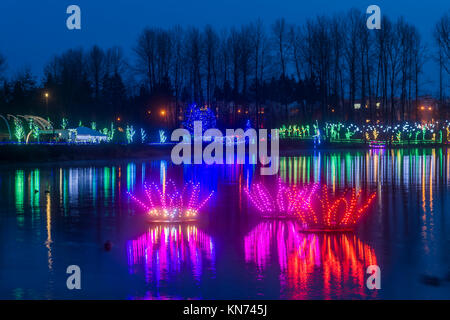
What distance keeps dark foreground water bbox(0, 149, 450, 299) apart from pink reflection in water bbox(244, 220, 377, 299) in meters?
0.02

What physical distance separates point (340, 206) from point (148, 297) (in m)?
10.1

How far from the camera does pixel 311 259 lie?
1098 cm

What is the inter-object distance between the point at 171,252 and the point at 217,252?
2.64 ft

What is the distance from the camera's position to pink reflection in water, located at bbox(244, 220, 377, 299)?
8.95 m

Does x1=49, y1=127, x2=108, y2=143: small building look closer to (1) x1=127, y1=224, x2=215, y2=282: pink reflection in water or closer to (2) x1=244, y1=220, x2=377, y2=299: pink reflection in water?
(1) x1=127, y1=224, x2=215, y2=282: pink reflection in water

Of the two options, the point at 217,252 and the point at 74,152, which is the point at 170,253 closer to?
the point at 217,252

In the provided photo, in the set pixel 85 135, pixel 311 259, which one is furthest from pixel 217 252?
pixel 85 135

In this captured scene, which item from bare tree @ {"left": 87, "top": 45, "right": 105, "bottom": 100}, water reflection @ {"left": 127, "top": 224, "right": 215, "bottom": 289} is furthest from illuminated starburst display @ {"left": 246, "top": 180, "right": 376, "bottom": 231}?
bare tree @ {"left": 87, "top": 45, "right": 105, "bottom": 100}

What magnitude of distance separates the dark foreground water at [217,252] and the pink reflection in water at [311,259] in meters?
0.02

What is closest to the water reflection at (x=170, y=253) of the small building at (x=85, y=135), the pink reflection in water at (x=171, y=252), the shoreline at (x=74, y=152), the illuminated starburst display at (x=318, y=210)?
the pink reflection in water at (x=171, y=252)

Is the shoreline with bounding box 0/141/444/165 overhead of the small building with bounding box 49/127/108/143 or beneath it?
beneath

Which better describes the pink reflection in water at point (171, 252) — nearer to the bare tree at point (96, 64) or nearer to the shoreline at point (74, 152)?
the shoreline at point (74, 152)

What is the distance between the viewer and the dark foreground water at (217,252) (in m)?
8.98

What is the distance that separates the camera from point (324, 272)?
32.7 ft
